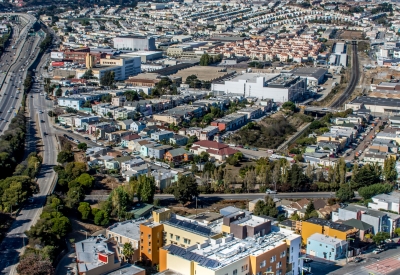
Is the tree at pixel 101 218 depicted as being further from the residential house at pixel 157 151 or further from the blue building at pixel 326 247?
the residential house at pixel 157 151

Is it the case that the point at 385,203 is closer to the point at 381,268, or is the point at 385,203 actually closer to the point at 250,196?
the point at 381,268

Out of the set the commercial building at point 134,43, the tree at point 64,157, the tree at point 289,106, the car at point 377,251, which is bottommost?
the car at point 377,251

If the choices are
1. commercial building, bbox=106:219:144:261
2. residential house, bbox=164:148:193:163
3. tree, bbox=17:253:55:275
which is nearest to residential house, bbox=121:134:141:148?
residential house, bbox=164:148:193:163

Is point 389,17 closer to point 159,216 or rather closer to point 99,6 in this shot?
point 99,6

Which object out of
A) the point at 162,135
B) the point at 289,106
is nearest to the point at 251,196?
the point at 162,135

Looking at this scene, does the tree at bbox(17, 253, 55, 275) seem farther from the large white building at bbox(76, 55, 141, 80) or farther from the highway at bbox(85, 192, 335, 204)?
the large white building at bbox(76, 55, 141, 80)

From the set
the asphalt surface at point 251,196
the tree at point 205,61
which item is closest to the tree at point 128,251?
the asphalt surface at point 251,196
